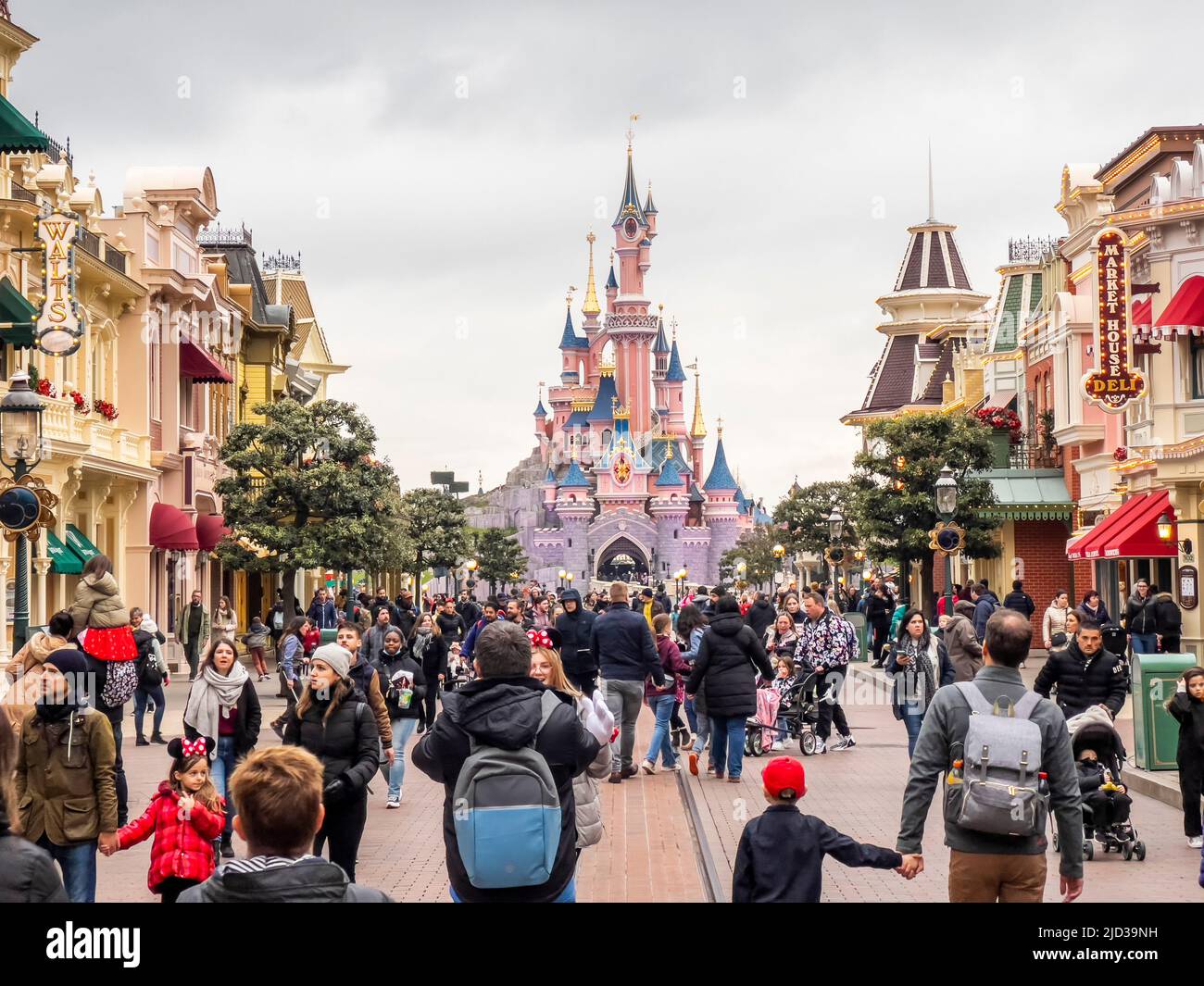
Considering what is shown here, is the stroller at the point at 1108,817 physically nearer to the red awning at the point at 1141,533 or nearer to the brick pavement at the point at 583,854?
the brick pavement at the point at 583,854

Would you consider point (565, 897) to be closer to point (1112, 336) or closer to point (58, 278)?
point (58, 278)

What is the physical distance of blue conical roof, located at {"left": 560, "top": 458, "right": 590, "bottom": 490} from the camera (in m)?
143

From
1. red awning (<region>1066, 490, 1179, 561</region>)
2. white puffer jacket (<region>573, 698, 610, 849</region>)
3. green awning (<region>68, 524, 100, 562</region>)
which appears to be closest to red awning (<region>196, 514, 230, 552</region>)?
green awning (<region>68, 524, 100, 562</region>)

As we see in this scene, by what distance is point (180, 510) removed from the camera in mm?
34719

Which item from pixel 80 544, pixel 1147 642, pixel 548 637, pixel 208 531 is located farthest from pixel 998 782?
pixel 208 531

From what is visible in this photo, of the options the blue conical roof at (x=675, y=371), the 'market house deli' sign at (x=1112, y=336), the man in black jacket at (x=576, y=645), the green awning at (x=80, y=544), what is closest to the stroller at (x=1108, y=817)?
the man in black jacket at (x=576, y=645)

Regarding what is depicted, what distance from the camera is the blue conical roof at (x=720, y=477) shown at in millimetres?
147250

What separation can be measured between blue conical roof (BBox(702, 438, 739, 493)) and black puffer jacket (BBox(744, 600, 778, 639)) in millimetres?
126627

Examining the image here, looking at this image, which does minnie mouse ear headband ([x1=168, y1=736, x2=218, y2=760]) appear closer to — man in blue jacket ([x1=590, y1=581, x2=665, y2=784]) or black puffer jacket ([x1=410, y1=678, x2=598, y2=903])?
black puffer jacket ([x1=410, y1=678, x2=598, y2=903])

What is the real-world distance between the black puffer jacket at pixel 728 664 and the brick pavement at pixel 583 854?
93 centimetres

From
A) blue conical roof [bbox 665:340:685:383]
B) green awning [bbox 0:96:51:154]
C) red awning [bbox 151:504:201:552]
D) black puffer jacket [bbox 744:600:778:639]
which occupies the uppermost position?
blue conical roof [bbox 665:340:685:383]

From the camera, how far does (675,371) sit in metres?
172

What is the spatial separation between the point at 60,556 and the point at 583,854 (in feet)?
58.1
